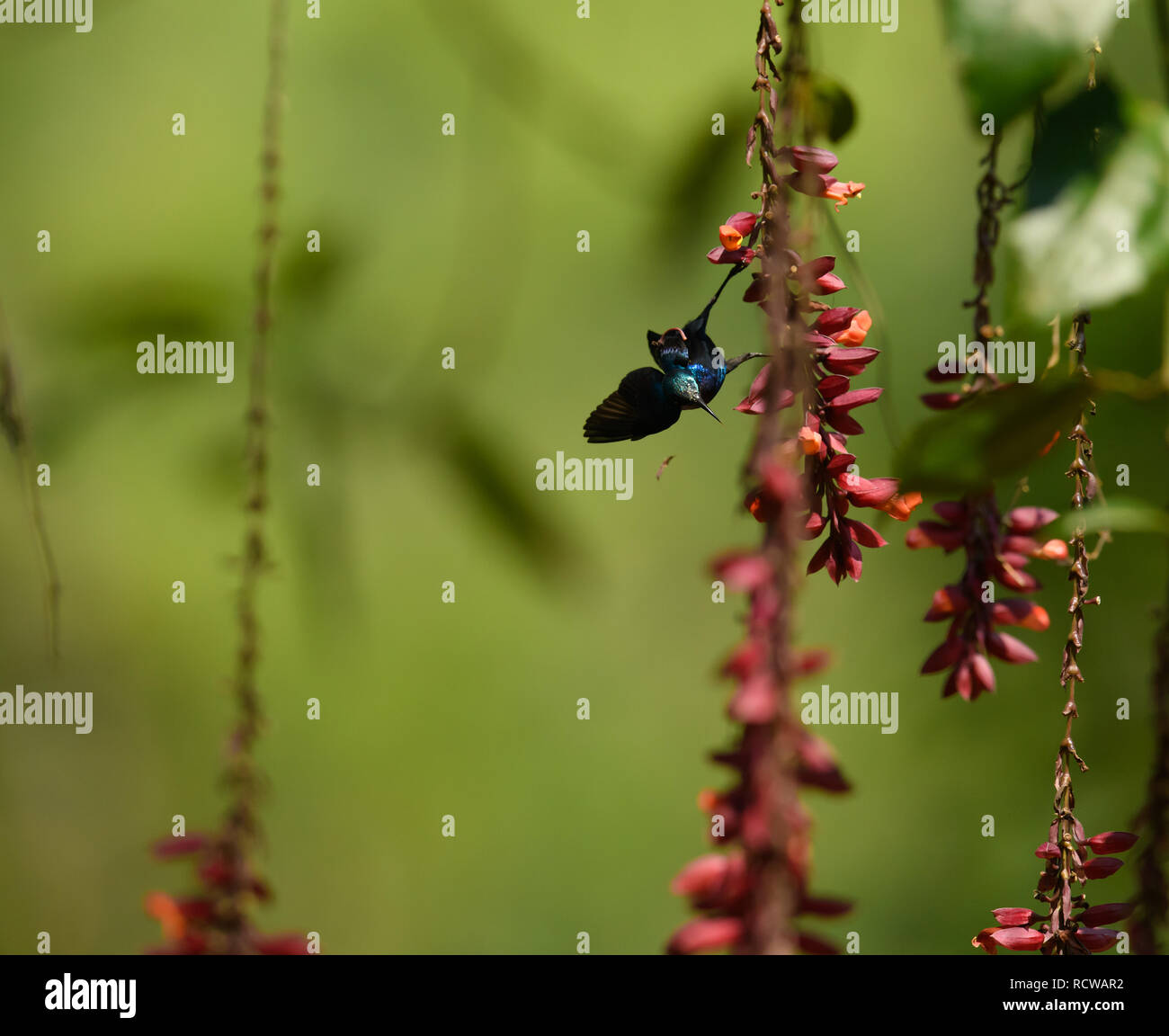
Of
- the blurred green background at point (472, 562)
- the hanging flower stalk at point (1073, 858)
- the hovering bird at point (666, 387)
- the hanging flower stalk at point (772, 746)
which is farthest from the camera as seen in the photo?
the blurred green background at point (472, 562)

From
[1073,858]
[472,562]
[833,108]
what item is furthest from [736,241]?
[472,562]

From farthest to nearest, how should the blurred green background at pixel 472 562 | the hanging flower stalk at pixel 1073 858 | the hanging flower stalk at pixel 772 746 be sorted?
the blurred green background at pixel 472 562
the hanging flower stalk at pixel 1073 858
the hanging flower stalk at pixel 772 746

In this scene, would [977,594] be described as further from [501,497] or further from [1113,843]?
[501,497]

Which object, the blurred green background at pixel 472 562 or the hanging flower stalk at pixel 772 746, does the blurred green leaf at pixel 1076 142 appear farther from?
the blurred green background at pixel 472 562

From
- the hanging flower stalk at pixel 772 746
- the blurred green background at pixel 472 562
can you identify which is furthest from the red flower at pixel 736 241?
the blurred green background at pixel 472 562

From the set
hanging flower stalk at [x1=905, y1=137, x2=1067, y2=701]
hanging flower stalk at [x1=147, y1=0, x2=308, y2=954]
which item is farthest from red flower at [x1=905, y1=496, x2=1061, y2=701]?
hanging flower stalk at [x1=147, y1=0, x2=308, y2=954]

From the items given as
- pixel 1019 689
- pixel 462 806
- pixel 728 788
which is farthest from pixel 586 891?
pixel 728 788

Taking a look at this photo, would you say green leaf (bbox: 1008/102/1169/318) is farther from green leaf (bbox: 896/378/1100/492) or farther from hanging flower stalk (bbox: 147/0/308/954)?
hanging flower stalk (bbox: 147/0/308/954)
